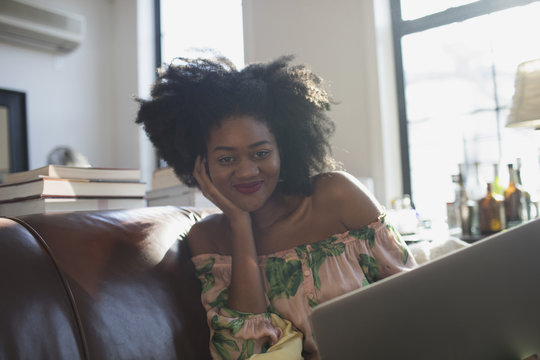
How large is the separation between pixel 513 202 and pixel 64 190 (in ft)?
6.06

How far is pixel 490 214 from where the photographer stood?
2.13 m

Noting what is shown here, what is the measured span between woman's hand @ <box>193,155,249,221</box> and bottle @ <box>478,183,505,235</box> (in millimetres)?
1413

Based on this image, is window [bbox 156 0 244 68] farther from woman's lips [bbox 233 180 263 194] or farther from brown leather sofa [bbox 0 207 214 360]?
brown leather sofa [bbox 0 207 214 360]

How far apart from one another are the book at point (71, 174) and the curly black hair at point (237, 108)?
1.13 ft

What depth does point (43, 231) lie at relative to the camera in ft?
3.11

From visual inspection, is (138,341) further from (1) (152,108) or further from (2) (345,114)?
(2) (345,114)

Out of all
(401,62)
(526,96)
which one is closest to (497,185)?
(526,96)

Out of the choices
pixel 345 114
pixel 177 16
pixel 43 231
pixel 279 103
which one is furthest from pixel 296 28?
pixel 43 231

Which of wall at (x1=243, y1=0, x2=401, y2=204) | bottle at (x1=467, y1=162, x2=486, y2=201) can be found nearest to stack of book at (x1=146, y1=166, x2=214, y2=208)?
wall at (x1=243, y1=0, x2=401, y2=204)

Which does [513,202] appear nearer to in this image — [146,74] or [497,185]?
[497,185]

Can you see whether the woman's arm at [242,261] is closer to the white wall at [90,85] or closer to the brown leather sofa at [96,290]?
the brown leather sofa at [96,290]

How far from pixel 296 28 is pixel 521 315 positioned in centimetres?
254

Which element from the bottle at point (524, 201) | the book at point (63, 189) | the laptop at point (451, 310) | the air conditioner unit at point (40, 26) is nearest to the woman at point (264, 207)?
the book at point (63, 189)

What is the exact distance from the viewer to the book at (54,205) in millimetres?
1391
